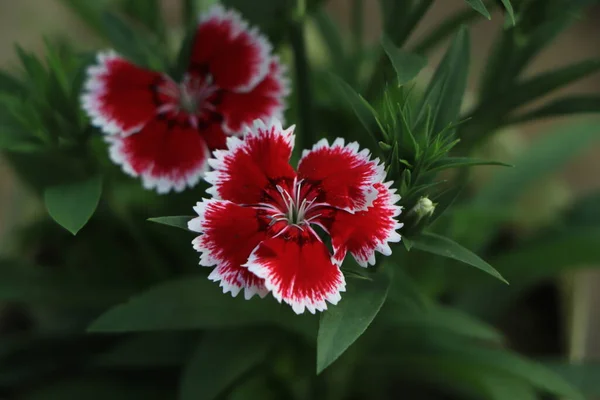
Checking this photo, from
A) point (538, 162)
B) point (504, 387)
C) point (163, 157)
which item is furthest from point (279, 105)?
point (538, 162)

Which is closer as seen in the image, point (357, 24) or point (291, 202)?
point (291, 202)

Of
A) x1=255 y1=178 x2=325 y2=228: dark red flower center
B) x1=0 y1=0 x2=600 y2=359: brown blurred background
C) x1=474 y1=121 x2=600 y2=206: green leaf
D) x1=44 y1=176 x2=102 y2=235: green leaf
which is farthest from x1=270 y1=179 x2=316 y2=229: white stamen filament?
x1=0 y1=0 x2=600 y2=359: brown blurred background

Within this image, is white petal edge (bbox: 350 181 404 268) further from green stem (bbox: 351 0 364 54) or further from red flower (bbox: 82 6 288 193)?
green stem (bbox: 351 0 364 54)

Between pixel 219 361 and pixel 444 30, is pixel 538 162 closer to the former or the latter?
pixel 444 30

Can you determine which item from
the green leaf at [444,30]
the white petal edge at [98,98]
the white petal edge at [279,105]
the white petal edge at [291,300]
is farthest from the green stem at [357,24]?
the white petal edge at [291,300]

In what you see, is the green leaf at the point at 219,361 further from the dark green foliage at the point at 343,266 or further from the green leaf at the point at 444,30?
the green leaf at the point at 444,30

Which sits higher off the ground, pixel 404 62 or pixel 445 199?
pixel 404 62
